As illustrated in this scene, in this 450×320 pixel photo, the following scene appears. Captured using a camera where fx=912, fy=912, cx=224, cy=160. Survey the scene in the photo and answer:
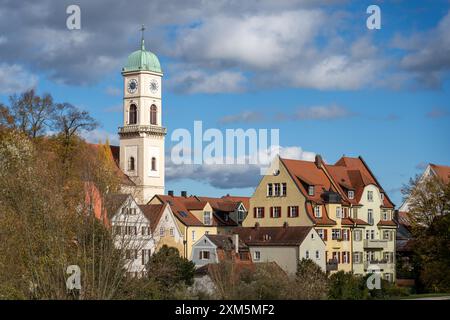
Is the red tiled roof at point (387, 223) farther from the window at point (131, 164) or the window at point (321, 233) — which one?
the window at point (131, 164)

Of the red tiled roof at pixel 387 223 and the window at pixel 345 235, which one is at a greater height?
the red tiled roof at pixel 387 223

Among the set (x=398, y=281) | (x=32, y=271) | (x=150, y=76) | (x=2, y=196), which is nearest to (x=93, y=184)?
(x=2, y=196)

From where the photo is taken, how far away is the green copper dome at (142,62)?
398 feet

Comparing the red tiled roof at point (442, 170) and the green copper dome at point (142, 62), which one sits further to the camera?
the green copper dome at point (142, 62)

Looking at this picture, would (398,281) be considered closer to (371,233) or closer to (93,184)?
(371,233)

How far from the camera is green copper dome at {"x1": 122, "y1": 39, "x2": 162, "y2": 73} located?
12144cm

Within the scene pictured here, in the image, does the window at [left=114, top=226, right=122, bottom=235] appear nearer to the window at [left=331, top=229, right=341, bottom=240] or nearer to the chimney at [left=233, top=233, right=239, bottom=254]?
the chimney at [left=233, top=233, right=239, bottom=254]

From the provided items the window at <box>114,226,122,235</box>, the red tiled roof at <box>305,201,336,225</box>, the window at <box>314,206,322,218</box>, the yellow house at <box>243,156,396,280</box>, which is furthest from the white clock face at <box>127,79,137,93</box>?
the window at <box>114,226,122,235</box>

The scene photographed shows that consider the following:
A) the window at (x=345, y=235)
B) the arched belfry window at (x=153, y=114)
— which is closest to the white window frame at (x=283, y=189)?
the window at (x=345, y=235)

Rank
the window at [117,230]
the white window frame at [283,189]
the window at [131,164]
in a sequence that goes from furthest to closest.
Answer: the window at [131,164] → the white window frame at [283,189] → the window at [117,230]

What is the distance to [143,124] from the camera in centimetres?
11888

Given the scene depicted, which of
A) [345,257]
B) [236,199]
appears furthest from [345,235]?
[236,199]

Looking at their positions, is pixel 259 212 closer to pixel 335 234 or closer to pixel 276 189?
pixel 276 189
